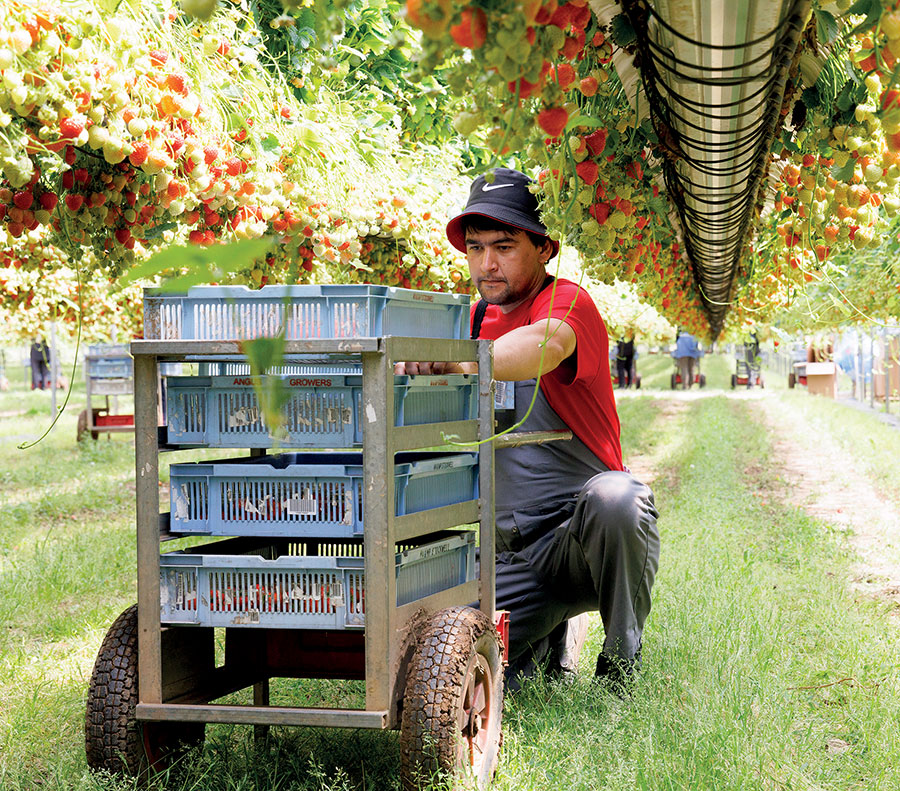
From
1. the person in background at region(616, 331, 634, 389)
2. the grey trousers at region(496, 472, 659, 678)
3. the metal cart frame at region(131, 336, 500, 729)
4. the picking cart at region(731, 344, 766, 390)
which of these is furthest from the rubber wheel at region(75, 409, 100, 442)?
A: the picking cart at region(731, 344, 766, 390)

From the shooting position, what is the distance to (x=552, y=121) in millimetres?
1618

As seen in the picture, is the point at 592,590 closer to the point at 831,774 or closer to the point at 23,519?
the point at 831,774

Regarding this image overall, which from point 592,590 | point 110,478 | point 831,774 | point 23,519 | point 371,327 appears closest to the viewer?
point 371,327

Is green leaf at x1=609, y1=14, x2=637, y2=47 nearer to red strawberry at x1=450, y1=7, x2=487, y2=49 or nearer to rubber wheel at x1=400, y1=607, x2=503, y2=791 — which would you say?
red strawberry at x1=450, y1=7, x2=487, y2=49

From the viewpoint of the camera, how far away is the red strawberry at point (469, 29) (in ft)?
3.44

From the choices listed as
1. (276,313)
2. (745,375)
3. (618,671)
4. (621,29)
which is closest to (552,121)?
(621,29)

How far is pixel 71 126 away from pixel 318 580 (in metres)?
1.28

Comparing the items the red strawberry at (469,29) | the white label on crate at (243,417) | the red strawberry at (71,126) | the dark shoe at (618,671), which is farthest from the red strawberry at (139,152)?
the dark shoe at (618,671)

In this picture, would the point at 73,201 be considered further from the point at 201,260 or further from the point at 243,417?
the point at 201,260

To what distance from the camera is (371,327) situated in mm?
2205

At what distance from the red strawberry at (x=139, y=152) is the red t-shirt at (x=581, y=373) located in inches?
47.7

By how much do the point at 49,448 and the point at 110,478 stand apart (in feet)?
14.4

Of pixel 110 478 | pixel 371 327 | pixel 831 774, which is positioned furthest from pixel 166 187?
pixel 110 478

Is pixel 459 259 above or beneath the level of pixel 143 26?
beneath
